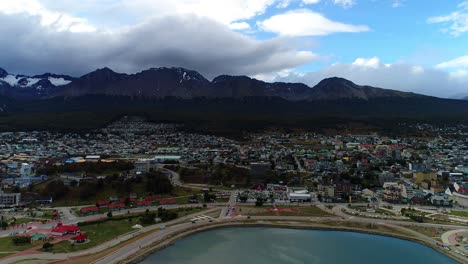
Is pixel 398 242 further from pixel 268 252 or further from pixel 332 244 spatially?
pixel 268 252

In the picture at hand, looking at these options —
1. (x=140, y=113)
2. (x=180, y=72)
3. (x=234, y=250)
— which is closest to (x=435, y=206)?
(x=234, y=250)

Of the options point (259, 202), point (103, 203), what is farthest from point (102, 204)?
point (259, 202)

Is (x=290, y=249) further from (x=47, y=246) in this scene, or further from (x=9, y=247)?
(x=9, y=247)

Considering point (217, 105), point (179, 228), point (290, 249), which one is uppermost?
point (217, 105)

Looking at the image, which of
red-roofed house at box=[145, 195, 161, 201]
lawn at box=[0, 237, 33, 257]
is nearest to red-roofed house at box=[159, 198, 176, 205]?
red-roofed house at box=[145, 195, 161, 201]

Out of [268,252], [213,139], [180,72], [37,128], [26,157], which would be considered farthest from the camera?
[180,72]

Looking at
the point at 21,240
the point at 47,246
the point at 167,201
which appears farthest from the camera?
the point at 167,201

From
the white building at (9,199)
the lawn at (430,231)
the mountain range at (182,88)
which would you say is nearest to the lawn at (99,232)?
the white building at (9,199)
